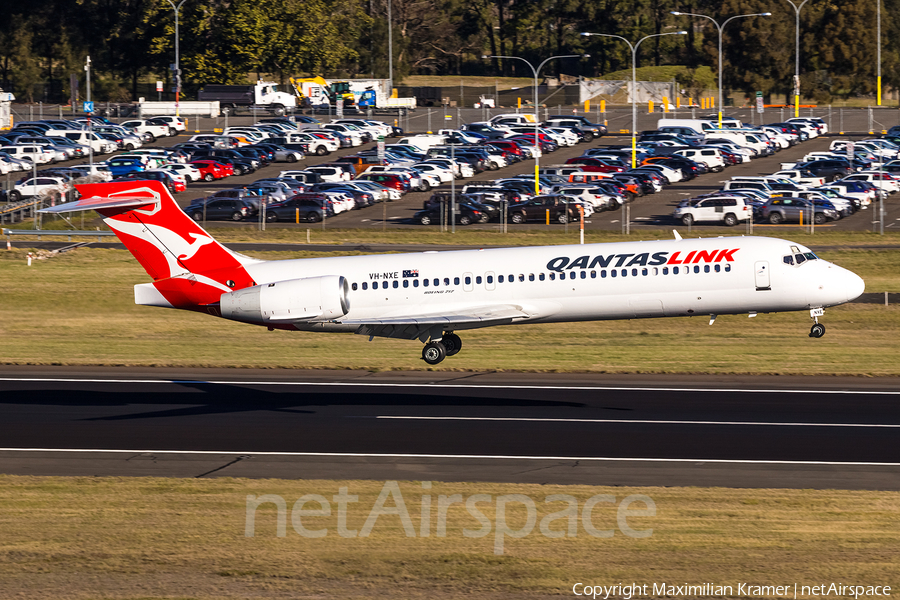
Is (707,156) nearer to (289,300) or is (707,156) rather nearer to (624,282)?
(624,282)

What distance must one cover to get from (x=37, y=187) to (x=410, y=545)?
74862mm

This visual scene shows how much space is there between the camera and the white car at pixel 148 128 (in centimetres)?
12144

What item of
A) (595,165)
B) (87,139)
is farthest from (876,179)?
(87,139)

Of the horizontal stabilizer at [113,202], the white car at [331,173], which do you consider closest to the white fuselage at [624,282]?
the horizontal stabilizer at [113,202]

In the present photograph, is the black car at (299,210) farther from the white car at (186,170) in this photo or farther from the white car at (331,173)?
the white car at (186,170)

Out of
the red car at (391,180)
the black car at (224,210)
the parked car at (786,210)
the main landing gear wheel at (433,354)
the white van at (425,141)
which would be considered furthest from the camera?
the white van at (425,141)

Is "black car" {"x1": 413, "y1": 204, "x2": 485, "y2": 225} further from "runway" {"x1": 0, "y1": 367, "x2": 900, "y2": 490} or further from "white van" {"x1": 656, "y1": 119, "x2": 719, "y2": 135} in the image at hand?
"white van" {"x1": 656, "y1": 119, "x2": 719, "y2": 135}

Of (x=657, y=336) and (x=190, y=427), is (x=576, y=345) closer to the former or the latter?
(x=657, y=336)

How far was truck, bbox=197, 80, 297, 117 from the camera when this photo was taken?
472ft

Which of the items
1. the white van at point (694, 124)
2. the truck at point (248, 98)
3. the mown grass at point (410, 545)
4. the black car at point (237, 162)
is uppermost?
the truck at point (248, 98)

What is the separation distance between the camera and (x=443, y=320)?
118 feet

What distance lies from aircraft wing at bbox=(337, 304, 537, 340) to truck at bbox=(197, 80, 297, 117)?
362ft

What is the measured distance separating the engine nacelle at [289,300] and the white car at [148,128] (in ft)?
294

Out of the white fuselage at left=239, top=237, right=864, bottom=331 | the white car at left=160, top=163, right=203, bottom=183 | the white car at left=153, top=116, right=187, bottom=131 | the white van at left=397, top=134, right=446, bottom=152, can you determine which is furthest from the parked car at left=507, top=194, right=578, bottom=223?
the white car at left=153, top=116, right=187, bottom=131
